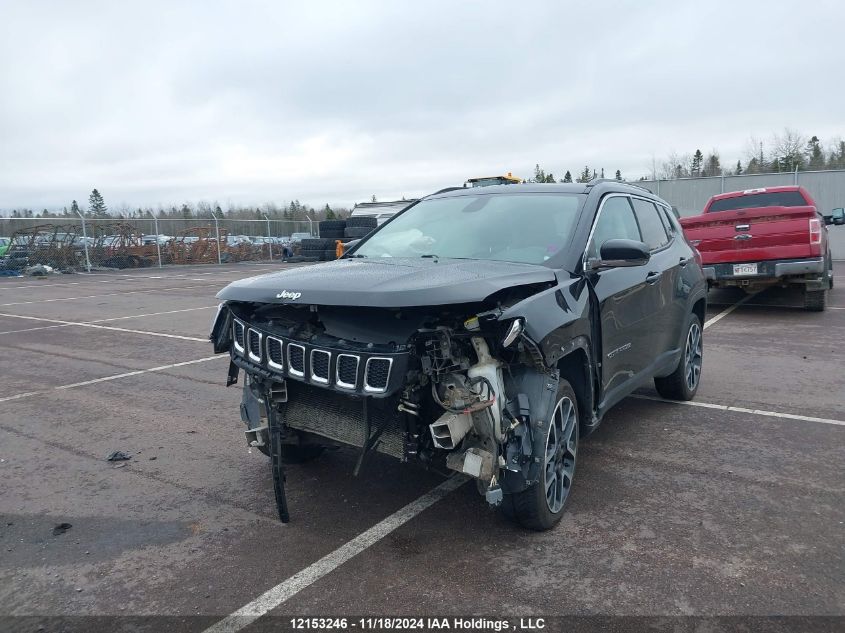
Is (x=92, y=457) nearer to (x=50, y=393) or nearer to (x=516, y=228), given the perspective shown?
(x=50, y=393)

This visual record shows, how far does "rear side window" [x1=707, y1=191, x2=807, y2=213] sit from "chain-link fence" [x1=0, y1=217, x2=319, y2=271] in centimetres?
2315

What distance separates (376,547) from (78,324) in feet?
33.5

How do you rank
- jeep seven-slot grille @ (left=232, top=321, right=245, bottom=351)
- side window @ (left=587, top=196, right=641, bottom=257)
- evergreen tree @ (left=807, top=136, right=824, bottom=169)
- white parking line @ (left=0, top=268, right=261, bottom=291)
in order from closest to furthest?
jeep seven-slot grille @ (left=232, top=321, right=245, bottom=351)
side window @ (left=587, top=196, right=641, bottom=257)
white parking line @ (left=0, top=268, right=261, bottom=291)
evergreen tree @ (left=807, top=136, right=824, bottom=169)

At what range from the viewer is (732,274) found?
1073cm

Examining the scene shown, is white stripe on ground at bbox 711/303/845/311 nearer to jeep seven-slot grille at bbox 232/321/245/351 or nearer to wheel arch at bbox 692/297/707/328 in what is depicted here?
wheel arch at bbox 692/297/707/328

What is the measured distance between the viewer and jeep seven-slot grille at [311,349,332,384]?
3.33 metres

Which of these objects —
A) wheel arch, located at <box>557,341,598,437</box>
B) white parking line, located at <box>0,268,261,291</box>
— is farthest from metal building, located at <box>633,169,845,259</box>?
wheel arch, located at <box>557,341,598,437</box>

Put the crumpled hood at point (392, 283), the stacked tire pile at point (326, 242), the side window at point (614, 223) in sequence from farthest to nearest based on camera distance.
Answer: the stacked tire pile at point (326, 242) < the side window at point (614, 223) < the crumpled hood at point (392, 283)

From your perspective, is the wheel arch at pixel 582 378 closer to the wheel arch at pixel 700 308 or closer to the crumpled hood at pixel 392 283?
the crumpled hood at pixel 392 283

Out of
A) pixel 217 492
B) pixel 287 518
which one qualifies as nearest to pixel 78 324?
pixel 217 492

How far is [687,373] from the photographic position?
237 inches

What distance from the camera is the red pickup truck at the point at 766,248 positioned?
10.2m

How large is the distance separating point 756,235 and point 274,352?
9308 mm

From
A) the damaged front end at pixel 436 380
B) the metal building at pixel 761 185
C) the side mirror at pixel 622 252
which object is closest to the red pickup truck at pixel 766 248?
the side mirror at pixel 622 252
